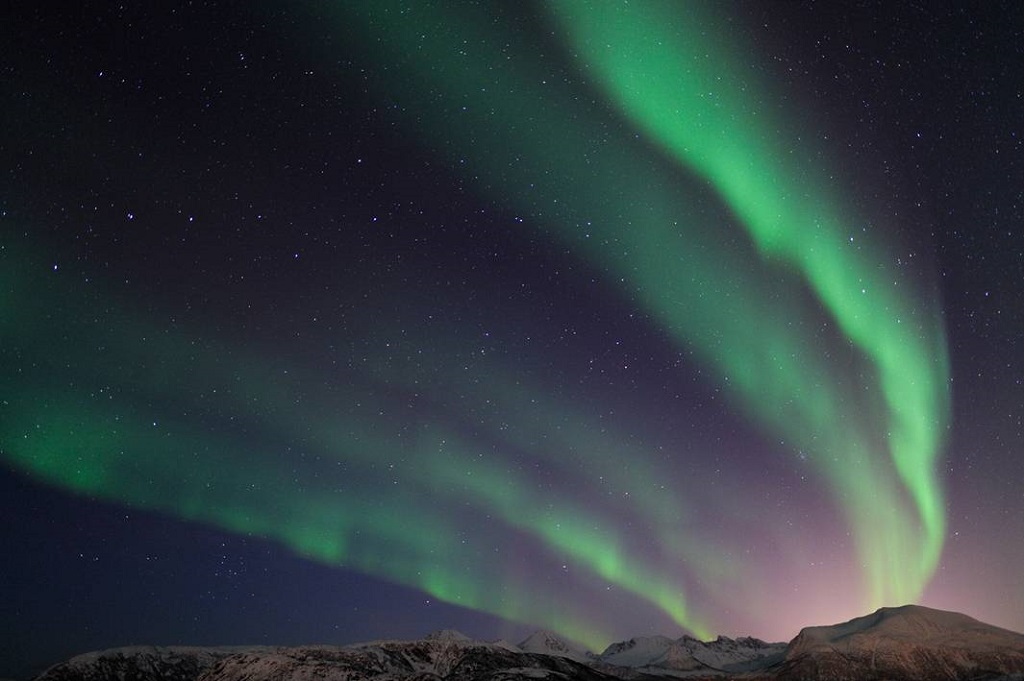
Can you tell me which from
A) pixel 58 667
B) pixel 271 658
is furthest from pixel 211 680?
pixel 58 667

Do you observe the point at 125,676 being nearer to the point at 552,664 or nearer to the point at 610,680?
the point at 552,664

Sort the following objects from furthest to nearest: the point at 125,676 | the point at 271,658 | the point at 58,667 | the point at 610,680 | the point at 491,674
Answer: the point at 125,676 < the point at 58,667 < the point at 610,680 < the point at 271,658 < the point at 491,674

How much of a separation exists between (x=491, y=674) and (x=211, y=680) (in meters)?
53.5

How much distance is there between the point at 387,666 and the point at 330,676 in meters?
64.8

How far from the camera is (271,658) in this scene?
432 ft

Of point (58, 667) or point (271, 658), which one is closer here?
point (271, 658)

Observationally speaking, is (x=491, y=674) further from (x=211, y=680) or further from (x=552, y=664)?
(x=552, y=664)

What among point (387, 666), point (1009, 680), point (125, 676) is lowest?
point (125, 676)

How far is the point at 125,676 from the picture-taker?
194250 mm

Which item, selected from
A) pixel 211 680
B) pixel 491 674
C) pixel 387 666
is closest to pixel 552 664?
pixel 387 666

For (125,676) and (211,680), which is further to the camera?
(125,676)

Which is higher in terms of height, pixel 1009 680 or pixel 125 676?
pixel 1009 680

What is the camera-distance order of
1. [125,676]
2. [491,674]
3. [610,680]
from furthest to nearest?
[125,676] < [610,680] < [491,674]

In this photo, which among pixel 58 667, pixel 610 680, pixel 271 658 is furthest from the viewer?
pixel 58 667
